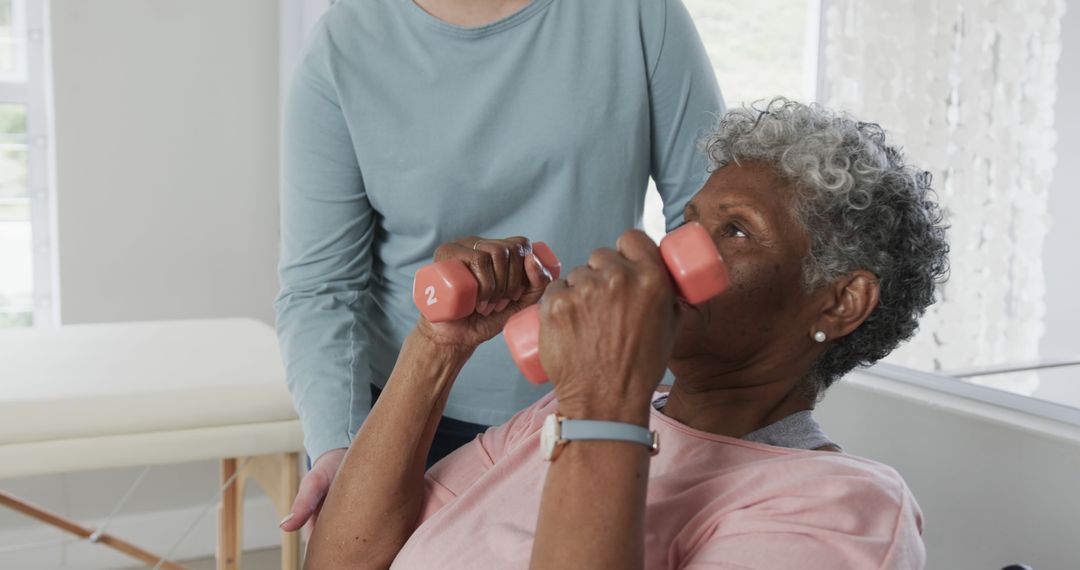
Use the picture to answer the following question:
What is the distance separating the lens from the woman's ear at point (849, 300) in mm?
1327

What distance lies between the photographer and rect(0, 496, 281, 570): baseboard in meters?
3.58

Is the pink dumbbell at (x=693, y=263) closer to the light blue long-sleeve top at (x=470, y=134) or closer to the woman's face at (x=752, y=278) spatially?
the woman's face at (x=752, y=278)

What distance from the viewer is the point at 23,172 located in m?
3.60

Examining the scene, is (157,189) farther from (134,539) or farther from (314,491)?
(314,491)

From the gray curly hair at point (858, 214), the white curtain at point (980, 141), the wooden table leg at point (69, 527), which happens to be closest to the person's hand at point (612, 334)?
the gray curly hair at point (858, 214)

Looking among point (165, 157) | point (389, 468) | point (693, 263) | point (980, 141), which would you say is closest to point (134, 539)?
point (165, 157)

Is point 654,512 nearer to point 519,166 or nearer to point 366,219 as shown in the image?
point 519,166

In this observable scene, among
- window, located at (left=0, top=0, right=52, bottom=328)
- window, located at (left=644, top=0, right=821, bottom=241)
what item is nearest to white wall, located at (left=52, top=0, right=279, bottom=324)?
window, located at (left=0, top=0, right=52, bottom=328)

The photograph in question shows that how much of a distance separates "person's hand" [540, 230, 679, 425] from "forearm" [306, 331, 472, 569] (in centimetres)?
43

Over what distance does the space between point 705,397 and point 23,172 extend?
293 centimetres

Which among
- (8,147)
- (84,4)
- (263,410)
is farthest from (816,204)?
(8,147)

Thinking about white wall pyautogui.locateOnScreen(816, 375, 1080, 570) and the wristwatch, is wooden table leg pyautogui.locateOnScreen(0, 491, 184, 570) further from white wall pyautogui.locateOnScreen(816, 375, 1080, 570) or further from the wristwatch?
the wristwatch

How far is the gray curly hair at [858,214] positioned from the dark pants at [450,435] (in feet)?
1.98

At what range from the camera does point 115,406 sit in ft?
7.54
